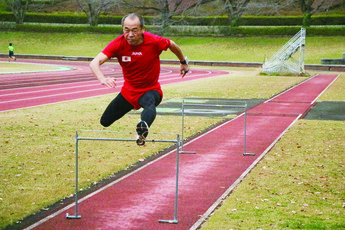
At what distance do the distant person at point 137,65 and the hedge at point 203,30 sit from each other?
57161mm

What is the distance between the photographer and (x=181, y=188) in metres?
9.02

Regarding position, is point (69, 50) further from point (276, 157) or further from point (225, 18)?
point (276, 157)

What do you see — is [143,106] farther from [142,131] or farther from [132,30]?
[132,30]

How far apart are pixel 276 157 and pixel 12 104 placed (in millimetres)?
11629

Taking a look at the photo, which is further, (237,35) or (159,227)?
(237,35)

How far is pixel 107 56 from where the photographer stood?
7027 mm

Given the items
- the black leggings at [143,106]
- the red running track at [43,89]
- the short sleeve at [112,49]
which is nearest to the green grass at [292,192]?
the black leggings at [143,106]

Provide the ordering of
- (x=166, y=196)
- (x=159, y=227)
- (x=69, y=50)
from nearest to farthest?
(x=159, y=227)
(x=166, y=196)
(x=69, y=50)

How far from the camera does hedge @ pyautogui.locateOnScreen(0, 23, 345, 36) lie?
62.5 m

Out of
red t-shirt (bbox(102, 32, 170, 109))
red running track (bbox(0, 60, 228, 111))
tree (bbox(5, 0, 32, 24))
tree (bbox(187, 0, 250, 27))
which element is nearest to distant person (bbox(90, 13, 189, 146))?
red t-shirt (bbox(102, 32, 170, 109))

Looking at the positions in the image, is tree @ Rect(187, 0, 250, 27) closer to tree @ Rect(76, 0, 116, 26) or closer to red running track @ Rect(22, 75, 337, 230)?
tree @ Rect(76, 0, 116, 26)

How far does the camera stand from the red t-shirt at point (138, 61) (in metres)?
7.21

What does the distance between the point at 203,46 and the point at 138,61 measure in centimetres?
5578

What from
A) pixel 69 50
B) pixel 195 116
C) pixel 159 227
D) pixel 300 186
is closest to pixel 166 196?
pixel 159 227
